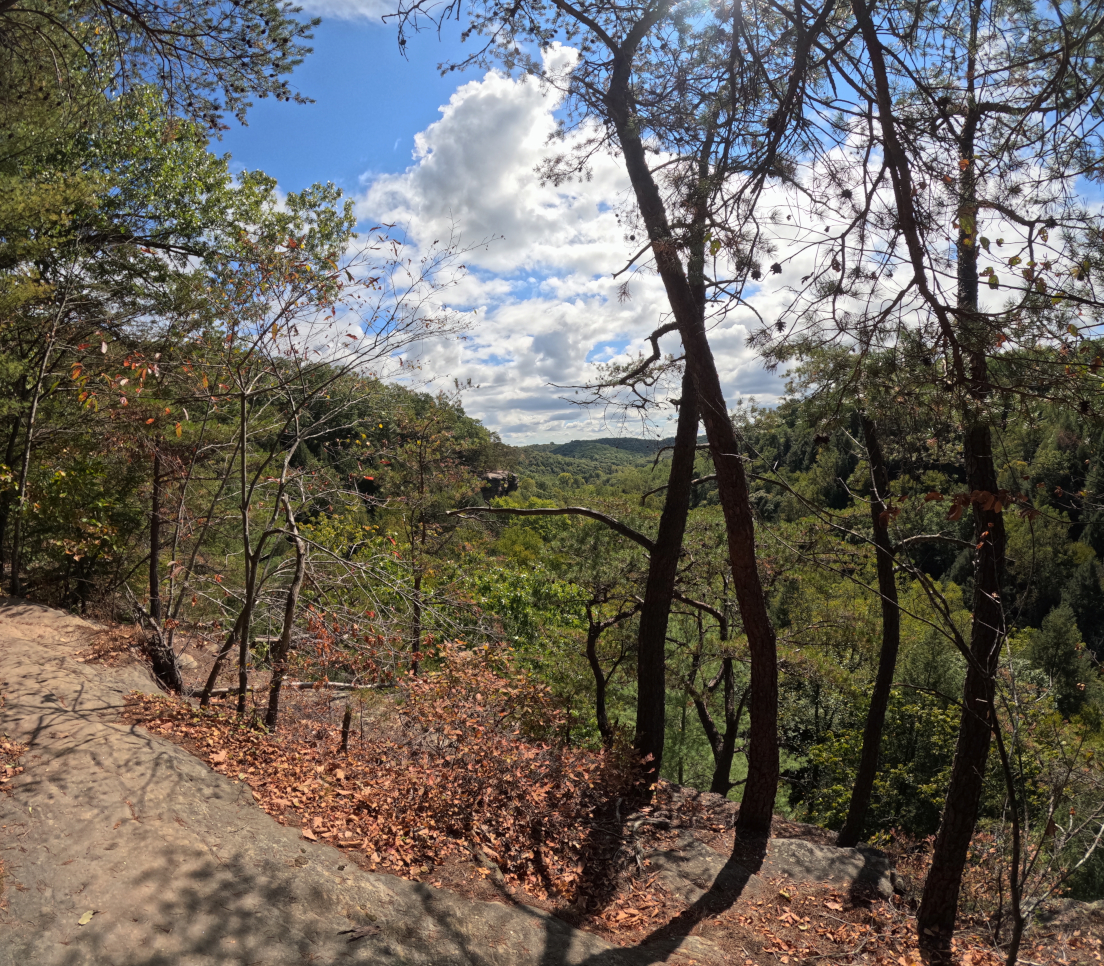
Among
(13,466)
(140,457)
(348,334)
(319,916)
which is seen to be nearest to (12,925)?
(319,916)

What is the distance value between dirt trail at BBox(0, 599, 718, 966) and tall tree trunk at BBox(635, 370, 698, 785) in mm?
2807

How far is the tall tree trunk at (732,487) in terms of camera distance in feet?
18.7

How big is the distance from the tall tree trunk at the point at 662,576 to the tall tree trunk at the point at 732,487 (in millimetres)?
908

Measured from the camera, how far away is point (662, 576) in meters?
7.21

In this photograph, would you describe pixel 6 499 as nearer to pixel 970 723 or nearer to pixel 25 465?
pixel 25 465

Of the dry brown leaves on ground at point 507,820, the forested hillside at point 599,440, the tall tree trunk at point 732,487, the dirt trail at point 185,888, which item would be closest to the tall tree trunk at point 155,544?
the forested hillside at point 599,440

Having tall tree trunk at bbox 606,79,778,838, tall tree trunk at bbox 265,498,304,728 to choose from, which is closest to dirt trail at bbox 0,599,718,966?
tall tree trunk at bbox 265,498,304,728

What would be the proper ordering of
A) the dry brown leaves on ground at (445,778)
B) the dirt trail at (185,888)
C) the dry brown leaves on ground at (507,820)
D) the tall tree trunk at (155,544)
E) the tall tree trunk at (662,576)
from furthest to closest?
the tall tree trunk at (155,544) < the tall tree trunk at (662,576) < the dry brown leaves on ground at (445,778) < the dry brown leaves on ground at (507,820) < the dirt trail at (185,888)

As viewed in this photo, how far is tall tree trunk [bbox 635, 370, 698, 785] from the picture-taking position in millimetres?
7191

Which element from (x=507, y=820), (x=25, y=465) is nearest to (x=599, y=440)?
(x=507, y=820)

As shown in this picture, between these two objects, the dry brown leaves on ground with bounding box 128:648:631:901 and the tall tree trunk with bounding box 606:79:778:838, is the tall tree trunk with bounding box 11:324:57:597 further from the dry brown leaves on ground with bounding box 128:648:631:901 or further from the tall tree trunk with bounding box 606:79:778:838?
the tall tree trunk with bounding box 606:79:778:838

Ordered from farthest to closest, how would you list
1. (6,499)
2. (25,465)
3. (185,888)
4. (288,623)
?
(6,499) < (25,465) < (288,623) < (185,888)

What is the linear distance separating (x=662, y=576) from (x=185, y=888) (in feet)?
16.8

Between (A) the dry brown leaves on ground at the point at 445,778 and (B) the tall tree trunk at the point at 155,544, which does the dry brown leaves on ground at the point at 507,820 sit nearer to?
(A) the dry brown leaves on ground at the point at 445,778
